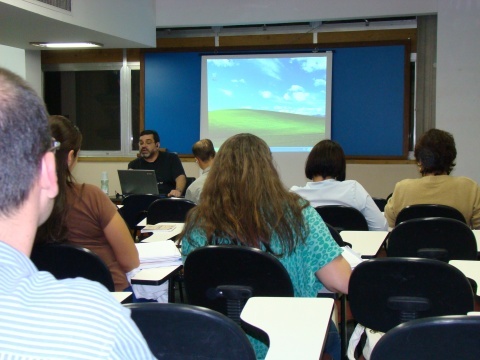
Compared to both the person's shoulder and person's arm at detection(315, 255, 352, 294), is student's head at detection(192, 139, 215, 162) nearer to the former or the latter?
person's arm at detection(315, 255, 352, 294)

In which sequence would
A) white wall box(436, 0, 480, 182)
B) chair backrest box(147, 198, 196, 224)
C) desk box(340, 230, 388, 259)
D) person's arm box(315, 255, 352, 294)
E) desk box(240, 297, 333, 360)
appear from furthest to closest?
white wall box(436, 0, 480, 182)
chair backrest box(147, 198, 196, 224)
desk box(340, 230, 388, 259)
person's arm box(315, 255, 352, 294)
desk box(240, 297, 333, 360)

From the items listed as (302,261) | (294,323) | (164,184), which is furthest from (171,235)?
(164,184)

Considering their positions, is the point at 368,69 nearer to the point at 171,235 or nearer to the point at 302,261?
the point at 171,235

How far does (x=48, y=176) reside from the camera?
2.40 ft

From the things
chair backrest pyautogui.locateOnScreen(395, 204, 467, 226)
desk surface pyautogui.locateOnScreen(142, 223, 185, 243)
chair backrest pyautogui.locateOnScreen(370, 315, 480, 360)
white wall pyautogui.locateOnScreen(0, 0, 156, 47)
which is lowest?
desk surface pyautogui.locateOnScreen(142, 223, 185, 243)

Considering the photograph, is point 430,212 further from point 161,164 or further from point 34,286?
point 161,164

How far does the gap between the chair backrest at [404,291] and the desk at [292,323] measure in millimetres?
269

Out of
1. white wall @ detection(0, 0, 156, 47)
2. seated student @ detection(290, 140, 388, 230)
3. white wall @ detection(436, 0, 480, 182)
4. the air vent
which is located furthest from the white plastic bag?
white wall @ detection(436, 0, 480, 182)

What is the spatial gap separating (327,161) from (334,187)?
179mm

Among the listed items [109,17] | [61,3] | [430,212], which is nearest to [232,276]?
[430,212]

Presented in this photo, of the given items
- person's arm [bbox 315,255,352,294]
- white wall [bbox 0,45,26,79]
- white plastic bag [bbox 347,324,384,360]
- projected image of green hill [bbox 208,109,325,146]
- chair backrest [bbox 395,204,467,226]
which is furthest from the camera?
white wall [bbox 0,45,26,79]

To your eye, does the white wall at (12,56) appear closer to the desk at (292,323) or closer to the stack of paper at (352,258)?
the stack of paper at (352,258)

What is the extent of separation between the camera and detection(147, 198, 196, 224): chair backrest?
3.96 metres

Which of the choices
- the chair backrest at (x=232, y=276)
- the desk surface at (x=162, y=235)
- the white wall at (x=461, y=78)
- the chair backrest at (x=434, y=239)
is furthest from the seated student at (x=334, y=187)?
the white wall at (x=461, y=78)
